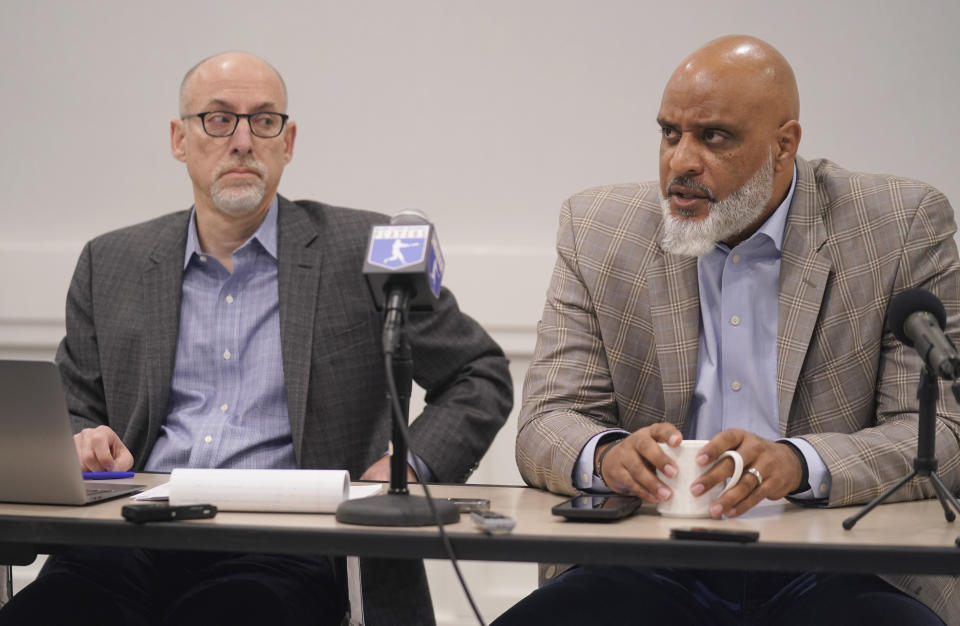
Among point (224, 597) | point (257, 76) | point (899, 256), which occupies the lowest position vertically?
point (224, 597)

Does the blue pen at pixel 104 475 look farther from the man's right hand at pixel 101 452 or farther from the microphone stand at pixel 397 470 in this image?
the microphone stand at pixel 397 470

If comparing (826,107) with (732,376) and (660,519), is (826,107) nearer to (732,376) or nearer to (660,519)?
(732,376)

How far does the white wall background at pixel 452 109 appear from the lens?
10.6 feet

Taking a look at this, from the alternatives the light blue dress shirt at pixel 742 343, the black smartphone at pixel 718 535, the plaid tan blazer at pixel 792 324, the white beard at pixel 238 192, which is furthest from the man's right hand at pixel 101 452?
the black smartphone at pixel 718 535

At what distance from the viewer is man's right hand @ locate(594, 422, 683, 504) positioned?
148 centimetres

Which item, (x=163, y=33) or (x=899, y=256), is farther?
(x=163, y=33)

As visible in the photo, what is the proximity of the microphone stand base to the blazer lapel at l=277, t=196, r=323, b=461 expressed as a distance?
94 cm

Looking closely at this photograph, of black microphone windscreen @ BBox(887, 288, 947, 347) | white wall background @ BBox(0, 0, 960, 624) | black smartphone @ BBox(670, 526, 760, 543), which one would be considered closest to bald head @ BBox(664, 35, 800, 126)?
black microphone windscreen @ BBox(887, 288, 947, 347)

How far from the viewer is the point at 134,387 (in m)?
2.42

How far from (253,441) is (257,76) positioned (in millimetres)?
895

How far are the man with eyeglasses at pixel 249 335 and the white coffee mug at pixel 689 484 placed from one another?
0.83 metres

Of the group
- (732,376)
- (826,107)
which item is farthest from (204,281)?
(826,107)

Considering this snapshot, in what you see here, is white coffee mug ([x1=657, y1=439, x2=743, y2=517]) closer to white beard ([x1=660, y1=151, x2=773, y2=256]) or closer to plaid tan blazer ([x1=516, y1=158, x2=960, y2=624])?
plaid tan blazer ([x1=516, y1=158, x2=960, y2=624])

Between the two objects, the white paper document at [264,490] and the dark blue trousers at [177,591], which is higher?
the white paper document at [264,490]
